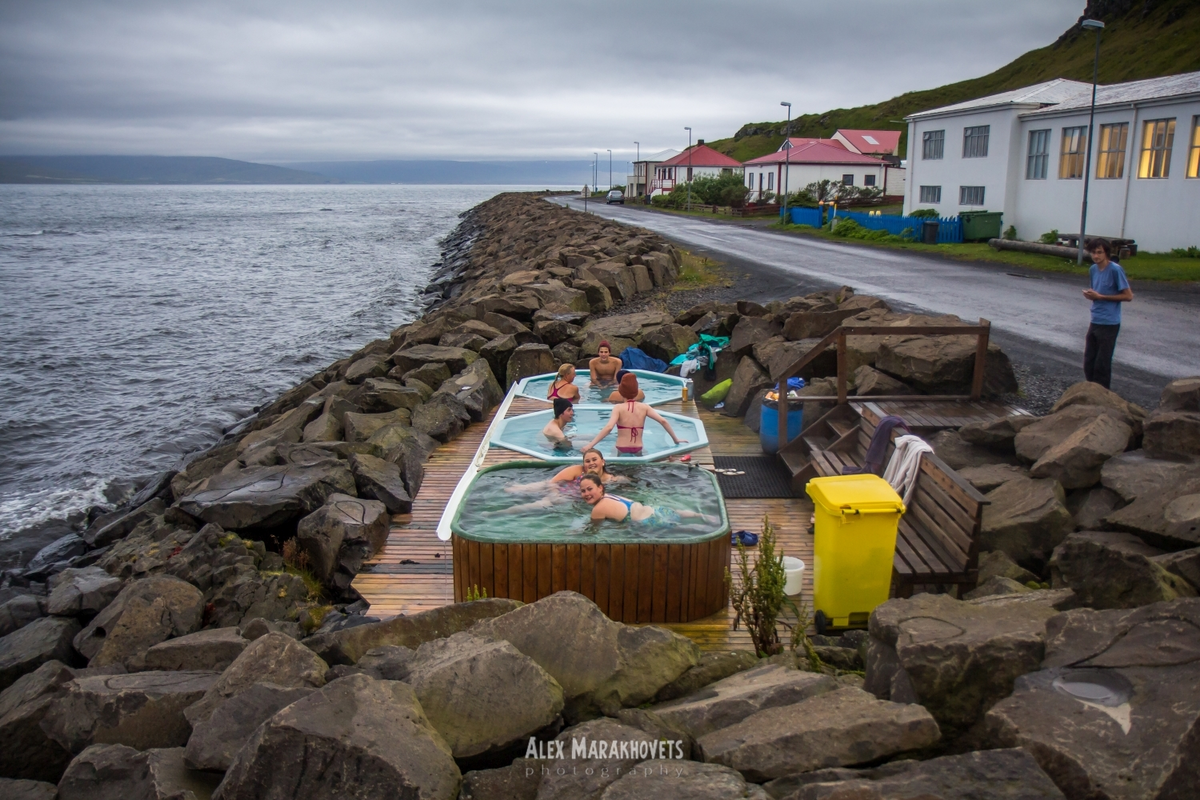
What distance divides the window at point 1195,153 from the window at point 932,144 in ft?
44.4

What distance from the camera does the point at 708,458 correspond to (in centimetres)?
1045

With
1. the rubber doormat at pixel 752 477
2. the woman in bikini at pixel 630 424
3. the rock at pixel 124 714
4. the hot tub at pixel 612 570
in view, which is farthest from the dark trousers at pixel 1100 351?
the rock at pixel 124 714

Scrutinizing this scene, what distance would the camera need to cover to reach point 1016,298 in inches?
765

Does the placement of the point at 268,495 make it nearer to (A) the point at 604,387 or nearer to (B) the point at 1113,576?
(A) the point at 604,387

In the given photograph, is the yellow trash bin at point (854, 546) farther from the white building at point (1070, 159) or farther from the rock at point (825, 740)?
the white building at point (1070, 159)

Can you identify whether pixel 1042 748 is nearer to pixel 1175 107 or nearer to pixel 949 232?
pixel 1175 107

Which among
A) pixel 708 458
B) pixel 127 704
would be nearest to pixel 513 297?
pixel 708 458

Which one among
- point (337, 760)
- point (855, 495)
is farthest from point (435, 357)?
point (337, 760)

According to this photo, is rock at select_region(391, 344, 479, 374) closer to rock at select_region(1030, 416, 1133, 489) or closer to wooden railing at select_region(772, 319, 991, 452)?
wooden railing at select_region(772, 319, 991, 452)

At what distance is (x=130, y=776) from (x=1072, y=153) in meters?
34.4

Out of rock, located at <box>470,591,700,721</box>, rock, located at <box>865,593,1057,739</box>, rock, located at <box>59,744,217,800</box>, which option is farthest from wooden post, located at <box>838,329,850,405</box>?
rock, located at <box>59,744,217,800</box>

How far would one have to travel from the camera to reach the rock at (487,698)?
4.20 metres

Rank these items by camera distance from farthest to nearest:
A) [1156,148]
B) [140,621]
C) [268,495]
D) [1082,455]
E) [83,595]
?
[1156,148], [268,495], [83,595], [1082,455], [140,621]

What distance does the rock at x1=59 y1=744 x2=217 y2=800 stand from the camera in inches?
164
